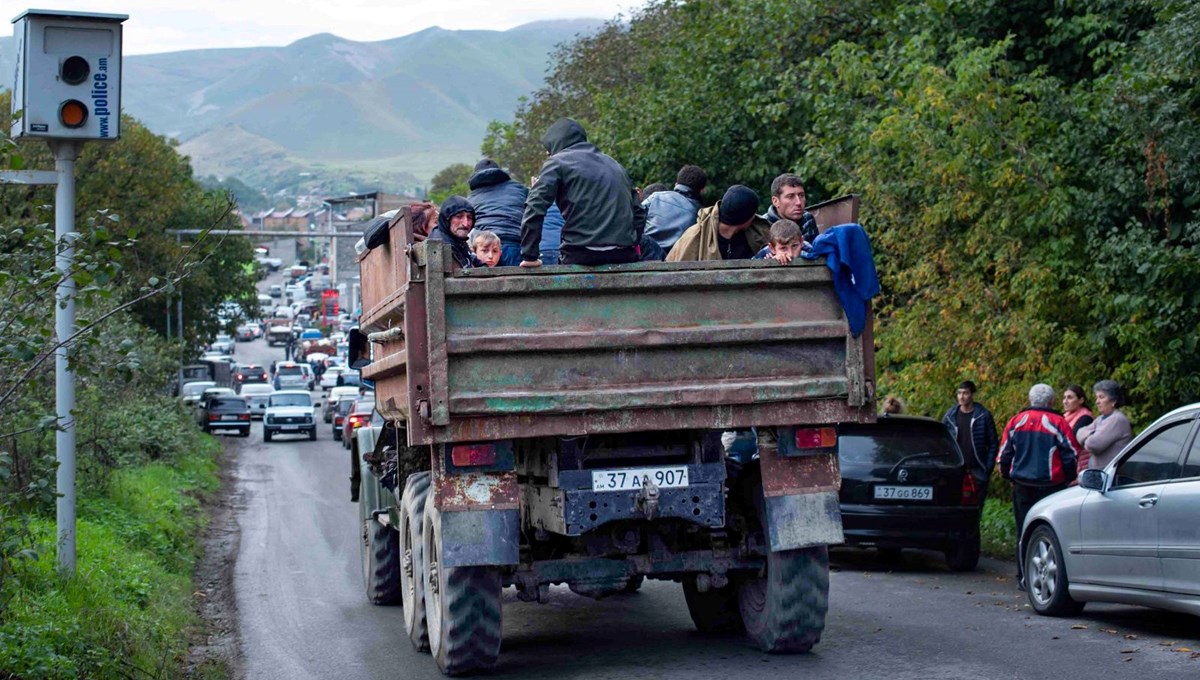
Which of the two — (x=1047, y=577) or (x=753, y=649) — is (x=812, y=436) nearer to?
(x=753, y=649)

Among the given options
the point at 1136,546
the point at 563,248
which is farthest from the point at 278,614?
the point at 1136,546

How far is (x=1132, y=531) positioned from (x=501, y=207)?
173 inches

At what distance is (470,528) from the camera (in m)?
7.73

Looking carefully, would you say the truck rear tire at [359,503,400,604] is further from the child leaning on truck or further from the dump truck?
the child leaning on truck

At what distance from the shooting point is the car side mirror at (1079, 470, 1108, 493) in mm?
9562

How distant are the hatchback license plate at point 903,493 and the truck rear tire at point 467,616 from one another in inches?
229

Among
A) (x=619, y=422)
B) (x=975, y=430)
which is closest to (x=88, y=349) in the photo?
(x=619, y=422)

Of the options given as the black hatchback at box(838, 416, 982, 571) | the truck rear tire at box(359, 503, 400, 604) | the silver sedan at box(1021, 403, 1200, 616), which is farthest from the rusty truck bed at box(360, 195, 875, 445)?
the black hatchback at box(838, 416, 982, 571)

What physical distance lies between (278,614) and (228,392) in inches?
1595

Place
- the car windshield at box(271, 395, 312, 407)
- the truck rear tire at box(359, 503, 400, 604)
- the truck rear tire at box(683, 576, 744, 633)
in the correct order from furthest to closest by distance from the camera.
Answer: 1. the car windshield at box(271, 395, 312, 407)
2. the truck rear tire at box(359, 503, 400, 604)
3. the truck rear tire at box(683, 576, 744, 633)

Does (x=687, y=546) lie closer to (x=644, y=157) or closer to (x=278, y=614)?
(x=278, y=614)

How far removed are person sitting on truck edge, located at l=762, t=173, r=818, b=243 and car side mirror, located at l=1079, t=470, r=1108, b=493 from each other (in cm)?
254

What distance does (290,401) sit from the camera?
4772cm

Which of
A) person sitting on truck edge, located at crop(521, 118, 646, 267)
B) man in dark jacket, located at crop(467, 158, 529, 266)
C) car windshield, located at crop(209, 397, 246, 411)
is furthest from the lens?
car windshield, located at crop(209, 397, 246, 411)
